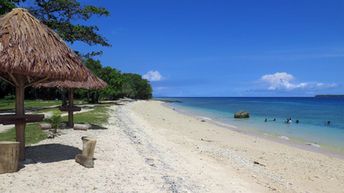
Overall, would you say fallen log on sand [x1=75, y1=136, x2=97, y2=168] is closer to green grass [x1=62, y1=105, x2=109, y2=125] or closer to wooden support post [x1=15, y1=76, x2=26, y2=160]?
wooden support post [x1=15, y1=76, x2=26, y2=160]

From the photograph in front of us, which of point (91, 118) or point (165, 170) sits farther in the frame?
point (91, 118)

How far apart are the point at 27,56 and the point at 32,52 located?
18 centimetres

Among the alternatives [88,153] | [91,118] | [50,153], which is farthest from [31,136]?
[91,118]

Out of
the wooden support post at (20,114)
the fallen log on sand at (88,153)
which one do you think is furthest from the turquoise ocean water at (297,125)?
the wooden support post at (20,114)

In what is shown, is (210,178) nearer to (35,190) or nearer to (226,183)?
(226,183)

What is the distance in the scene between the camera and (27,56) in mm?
8016

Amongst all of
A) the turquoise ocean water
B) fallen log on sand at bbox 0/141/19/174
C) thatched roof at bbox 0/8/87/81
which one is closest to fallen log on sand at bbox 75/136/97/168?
fallen log on sand at bbox 0/141/19/174

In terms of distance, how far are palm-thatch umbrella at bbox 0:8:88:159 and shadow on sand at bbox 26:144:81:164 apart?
60 cm

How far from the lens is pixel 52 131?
13.6 m

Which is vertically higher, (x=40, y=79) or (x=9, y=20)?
(x=9, y=20)

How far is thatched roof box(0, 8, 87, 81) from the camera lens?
25.7 ft

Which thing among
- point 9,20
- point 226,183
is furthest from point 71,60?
point 226,183

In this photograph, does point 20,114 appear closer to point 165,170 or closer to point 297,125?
point 165,170

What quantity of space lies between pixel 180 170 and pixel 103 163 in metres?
1.89
